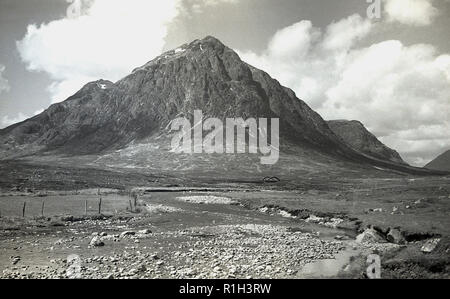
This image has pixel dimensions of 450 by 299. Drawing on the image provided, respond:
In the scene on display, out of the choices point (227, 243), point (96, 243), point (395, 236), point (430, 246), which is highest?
point (430, 246)

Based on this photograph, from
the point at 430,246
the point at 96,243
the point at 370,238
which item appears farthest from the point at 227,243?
the point at 430,246

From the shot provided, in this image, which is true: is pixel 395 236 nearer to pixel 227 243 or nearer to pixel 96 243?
pixel 227 243

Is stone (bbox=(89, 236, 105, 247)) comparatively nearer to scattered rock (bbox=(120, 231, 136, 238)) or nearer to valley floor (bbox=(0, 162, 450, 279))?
valley floor (bbox=(0, 162, 450, 279))

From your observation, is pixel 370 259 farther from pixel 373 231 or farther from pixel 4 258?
pixel 4 258

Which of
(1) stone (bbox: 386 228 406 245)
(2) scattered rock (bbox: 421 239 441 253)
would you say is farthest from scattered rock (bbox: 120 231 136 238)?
(2) scattered rock (bbox: 421 239 441 253)

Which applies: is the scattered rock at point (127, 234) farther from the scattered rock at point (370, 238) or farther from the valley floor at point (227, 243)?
the scattered rock at point (370, 238)

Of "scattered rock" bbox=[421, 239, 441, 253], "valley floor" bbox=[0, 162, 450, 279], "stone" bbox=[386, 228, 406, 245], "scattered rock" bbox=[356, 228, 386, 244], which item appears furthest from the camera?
"scattered rock" bbox=[356, 228, 386, 244]

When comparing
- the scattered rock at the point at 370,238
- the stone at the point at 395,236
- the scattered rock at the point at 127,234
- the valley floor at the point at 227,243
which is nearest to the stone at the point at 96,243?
the valley floor at the point at 227,243

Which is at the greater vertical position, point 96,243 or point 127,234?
point 96,243

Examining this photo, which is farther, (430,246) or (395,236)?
(395,236)

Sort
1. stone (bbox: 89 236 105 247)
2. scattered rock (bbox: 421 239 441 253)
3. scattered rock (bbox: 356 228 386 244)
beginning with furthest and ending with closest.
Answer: scattered rock (bbox: 356 228 386 244)
stone (bbox: 89 236 105 247)
scattered rock (bbox: 421 239 441 253)
